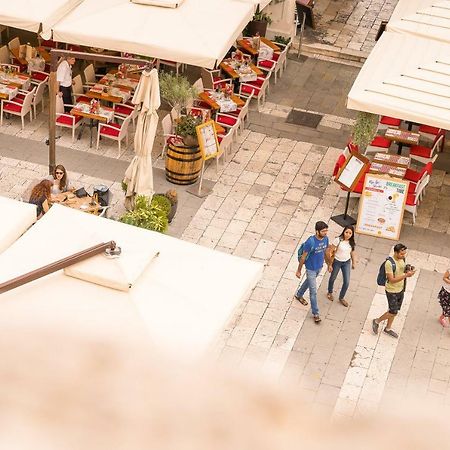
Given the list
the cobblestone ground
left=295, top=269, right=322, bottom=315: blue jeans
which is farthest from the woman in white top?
the cobblestone ground

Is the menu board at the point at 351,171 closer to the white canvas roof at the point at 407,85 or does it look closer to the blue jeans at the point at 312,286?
the white canvas roof at the point at 407,85

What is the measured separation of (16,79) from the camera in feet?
47.9

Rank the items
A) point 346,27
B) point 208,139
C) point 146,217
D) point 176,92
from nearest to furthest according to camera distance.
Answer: point 146,217, point 208,139, point 176,92, point 346,27

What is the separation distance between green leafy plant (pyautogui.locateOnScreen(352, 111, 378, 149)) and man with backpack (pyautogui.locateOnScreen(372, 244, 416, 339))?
10.5ft

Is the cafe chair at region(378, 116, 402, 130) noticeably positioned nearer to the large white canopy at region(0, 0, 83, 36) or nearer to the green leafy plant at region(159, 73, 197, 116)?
the green leafy plant at region(159, 73, 197, 116)

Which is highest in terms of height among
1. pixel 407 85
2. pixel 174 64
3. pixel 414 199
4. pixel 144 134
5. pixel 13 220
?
pixel 407 85

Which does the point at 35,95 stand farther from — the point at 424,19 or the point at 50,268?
the point at 50,268

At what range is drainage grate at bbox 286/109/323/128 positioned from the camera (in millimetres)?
15422

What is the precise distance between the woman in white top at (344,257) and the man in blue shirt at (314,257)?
8.3 inches

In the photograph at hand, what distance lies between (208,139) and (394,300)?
14.0 feet

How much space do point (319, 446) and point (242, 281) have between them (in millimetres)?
7180

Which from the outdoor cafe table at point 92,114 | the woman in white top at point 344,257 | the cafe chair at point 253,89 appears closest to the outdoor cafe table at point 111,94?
the outdoor cafe table at point 92,114

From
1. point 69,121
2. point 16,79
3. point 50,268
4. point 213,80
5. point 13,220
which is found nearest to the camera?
point 50,268

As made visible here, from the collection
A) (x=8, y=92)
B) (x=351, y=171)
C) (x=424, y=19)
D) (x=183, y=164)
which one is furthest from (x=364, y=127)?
(x=8, y=92)
